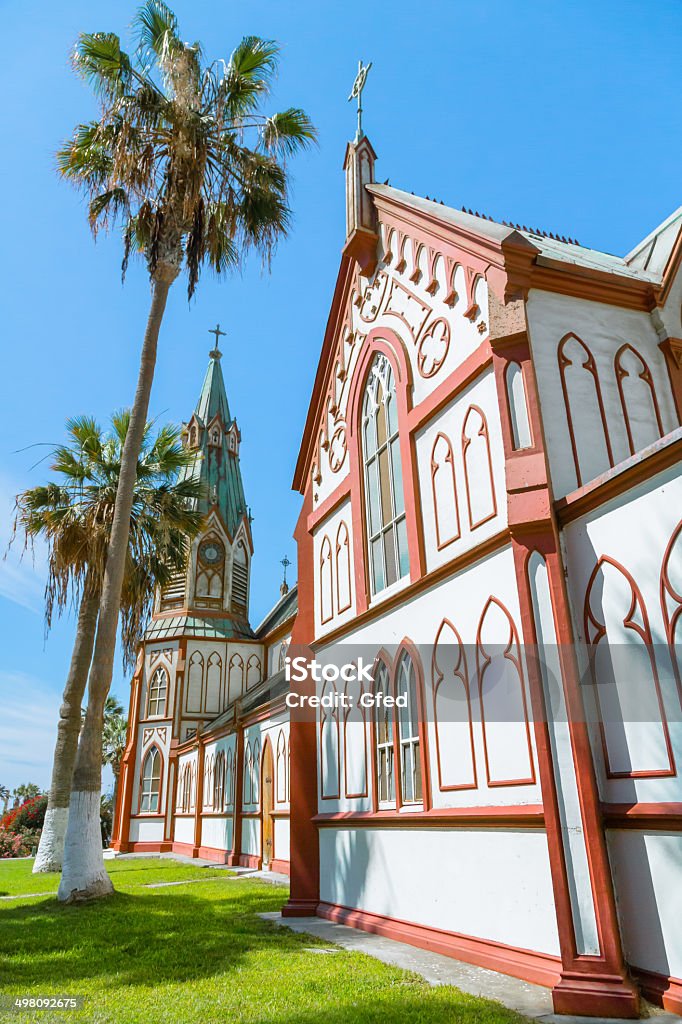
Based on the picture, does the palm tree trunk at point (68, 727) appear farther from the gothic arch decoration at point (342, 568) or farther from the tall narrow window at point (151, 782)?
the tall narrow window at point (151, 782)

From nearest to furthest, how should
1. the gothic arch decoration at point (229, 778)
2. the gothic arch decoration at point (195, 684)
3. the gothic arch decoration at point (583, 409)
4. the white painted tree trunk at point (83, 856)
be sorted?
the gothic arch decoration at point (583, 409)
the white painted tree trunk at point (83, 856)
the gothic arch decoration at point (229, 778)
the gothic arch decoration at point (195, 684)

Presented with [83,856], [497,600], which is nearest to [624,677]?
[497,600]

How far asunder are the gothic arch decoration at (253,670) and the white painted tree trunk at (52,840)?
16.8 meters

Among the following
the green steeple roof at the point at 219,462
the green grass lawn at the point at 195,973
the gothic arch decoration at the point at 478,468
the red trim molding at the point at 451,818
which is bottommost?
the green grass lawn at the point at 195,973

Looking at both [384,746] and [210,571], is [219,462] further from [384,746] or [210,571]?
[384,746]

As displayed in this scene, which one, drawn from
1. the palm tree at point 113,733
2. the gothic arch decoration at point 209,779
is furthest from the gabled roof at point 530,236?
the palm tree at point 113,733

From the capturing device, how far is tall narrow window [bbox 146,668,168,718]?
113 feet

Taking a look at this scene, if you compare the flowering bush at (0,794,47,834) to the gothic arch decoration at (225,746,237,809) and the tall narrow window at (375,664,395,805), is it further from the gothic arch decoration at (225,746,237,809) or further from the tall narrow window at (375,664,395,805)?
the tall narrow window at (375,664,395,805)

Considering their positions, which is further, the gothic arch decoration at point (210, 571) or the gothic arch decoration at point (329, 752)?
the gothic arch decoration at point (210, 571)

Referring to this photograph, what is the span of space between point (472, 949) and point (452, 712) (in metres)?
2.32

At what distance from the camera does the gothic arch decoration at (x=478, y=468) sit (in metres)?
8.27

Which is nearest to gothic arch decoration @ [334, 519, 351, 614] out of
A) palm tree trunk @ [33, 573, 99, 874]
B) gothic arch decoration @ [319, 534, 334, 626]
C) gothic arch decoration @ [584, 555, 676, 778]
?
gothic arch decoration @ [319, 534, 334, 626]

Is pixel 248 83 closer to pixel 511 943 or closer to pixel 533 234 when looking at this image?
pixel 533 234

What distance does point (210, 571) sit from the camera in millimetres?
38812
